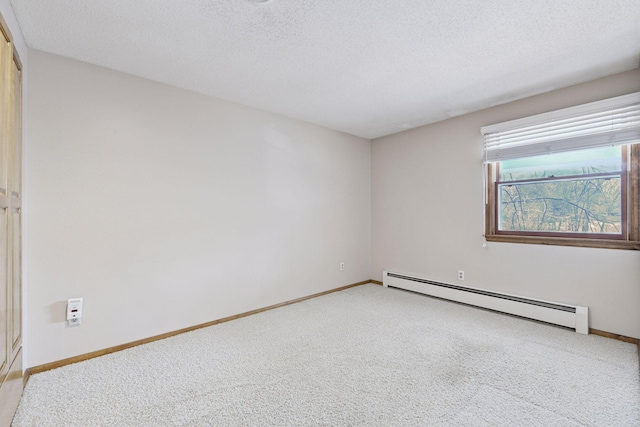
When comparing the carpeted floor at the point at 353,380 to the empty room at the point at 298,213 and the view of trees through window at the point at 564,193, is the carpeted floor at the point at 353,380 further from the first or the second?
the view of trees through window at the point at 564,193

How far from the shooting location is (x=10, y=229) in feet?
5.68

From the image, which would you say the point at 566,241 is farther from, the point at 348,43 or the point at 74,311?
the point at 74,311

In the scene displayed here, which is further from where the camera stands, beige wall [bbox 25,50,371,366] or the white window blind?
the white window blind

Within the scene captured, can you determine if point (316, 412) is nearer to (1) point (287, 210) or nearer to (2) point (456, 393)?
(2) point (456, 393)

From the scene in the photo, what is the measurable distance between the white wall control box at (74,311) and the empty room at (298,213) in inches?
0.5

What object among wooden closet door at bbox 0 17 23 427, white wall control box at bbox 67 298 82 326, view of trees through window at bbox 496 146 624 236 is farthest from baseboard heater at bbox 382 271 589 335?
wooden closet door at bbox 0 17 23 427

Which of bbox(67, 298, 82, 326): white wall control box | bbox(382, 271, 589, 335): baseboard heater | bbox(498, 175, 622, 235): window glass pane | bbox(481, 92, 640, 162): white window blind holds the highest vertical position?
bbox(481, 92, 640, 162): white window blind

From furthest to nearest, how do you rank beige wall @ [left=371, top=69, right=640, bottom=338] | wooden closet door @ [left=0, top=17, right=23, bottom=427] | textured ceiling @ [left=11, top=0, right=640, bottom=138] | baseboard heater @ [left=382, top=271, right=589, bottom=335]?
baseboard heater @ [left=382, top=271, right=589, bottom=335] → beige wall @ [left=371, top=69, right=640, bottom=338] → textured ceiling @ [left=11, top=0, right=640, bottom=138] → wooden closet door @ [left=0, top=17, right=23, bottom=427]

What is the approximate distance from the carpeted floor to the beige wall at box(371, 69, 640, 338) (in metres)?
0.40

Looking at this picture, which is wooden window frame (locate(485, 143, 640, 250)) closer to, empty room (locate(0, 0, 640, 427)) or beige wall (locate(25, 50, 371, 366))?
empty room (locate(0, 0, 640, 427))

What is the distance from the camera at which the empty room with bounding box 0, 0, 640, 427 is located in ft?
5.77

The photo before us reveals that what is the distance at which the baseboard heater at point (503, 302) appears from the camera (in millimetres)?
2750

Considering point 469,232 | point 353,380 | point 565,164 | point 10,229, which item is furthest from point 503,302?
point 10,229

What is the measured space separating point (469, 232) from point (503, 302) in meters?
0.83
